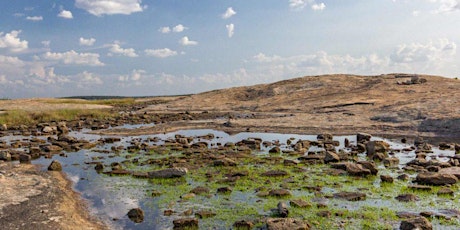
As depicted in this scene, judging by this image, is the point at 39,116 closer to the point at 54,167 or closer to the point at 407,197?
the point at 54,167

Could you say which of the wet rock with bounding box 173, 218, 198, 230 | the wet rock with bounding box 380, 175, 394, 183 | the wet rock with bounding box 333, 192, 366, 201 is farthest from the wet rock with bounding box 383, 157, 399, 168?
the wet rock with bounding box 173, 218, 198, 230

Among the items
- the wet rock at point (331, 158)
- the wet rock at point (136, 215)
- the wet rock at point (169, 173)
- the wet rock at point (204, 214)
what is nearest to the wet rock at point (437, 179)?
the wet rock at point (331, 158)

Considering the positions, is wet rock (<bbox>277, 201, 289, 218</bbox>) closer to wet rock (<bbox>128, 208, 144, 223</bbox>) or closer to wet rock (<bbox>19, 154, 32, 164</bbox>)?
wet rock (<bbox>128, 208, 144, 223</bbox>)

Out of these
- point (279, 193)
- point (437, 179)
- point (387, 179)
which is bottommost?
point (279, 193)

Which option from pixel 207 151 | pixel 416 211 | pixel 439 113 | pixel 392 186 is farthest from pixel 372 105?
pixel 416 211

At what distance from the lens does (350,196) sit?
15.9m

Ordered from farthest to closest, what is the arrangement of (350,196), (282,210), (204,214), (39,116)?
(39,116)
(350,196)
(204,214)
(282,210)

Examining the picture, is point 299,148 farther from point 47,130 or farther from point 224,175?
point 47,130

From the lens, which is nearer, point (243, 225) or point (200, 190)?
point (243, 225)

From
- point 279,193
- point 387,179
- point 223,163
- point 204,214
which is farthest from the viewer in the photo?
point 223,163

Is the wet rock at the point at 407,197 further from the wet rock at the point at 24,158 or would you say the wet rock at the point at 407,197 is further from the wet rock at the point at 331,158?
the wet rock at the point at 24,158

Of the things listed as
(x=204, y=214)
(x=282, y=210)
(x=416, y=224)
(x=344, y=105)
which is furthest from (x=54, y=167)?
(x=344, y=105)

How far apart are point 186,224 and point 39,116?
158 ft

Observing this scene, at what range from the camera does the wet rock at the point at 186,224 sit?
1278 cm
